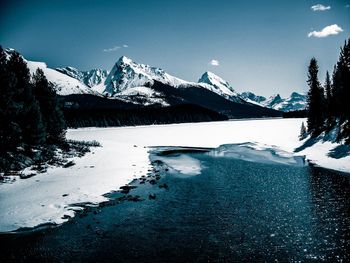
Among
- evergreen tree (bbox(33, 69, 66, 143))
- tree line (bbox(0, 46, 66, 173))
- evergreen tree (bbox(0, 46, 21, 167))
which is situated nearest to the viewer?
evergreen tree (bbox(0, 46, 21, 167))

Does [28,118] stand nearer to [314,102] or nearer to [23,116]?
[23,116]

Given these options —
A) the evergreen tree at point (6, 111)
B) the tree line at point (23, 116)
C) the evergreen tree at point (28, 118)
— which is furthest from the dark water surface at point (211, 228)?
the evergreen tree at point (28, 118)

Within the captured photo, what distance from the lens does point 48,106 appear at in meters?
57.3

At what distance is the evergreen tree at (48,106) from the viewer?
56375mm

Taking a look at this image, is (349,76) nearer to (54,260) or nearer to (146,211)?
(146,211)

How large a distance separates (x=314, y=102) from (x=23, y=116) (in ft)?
210

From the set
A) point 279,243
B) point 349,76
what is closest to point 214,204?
point 279,243

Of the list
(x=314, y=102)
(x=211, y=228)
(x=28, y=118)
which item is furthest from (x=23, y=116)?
(x=314, y=102)

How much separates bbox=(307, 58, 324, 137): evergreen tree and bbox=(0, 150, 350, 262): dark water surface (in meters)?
35.0

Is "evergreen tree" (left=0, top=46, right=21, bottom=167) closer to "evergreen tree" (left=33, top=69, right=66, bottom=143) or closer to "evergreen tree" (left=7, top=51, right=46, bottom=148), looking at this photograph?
"evergreen tree" (left=7, top=51, right=46, bottom=148)

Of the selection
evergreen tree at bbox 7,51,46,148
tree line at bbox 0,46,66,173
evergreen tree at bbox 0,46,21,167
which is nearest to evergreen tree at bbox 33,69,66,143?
tree line at bbox 0,46,66,173

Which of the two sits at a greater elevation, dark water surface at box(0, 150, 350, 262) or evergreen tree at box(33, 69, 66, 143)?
evergreen tree at box(33, 69, 66, 143)

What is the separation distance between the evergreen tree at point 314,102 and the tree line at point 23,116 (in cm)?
5953

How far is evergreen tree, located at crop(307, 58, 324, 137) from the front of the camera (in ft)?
206
